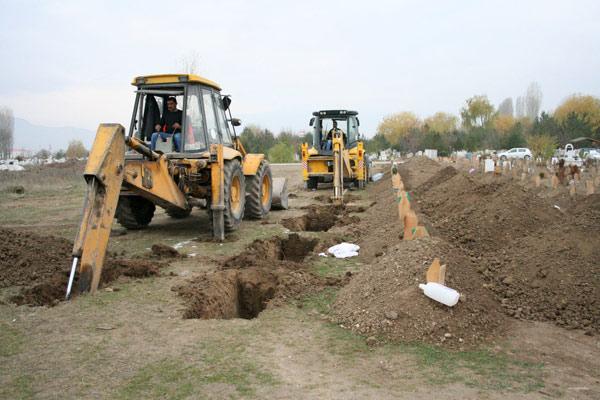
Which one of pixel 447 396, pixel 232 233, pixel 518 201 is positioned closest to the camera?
pixel 447 396

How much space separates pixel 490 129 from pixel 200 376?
59255mm

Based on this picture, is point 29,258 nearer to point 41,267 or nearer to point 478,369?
point 41,267

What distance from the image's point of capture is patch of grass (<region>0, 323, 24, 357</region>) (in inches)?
159

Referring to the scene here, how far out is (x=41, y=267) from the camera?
20.2 ft

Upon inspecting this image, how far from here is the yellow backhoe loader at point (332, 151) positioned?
17703 millimetres

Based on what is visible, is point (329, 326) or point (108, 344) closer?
point (108, 344)

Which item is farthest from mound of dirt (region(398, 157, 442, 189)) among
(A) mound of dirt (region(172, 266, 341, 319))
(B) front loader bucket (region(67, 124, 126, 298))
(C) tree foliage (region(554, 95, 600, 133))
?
(C) tree foliage (region(554, 95, 600, 133))

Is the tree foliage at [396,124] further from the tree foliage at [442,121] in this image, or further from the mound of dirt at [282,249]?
the mound of dirt at [282,249]

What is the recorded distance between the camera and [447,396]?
3295 mm

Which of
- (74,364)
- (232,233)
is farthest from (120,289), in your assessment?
(232,233)

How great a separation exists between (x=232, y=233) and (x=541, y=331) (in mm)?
5483

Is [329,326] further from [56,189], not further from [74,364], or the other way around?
[56,189]

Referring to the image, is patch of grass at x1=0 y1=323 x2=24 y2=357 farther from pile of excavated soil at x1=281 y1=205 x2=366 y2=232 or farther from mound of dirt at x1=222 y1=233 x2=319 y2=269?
pile of excavated soil at x1=281 y1=205 x2=366 y2=232

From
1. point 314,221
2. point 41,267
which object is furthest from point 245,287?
point 314,221
